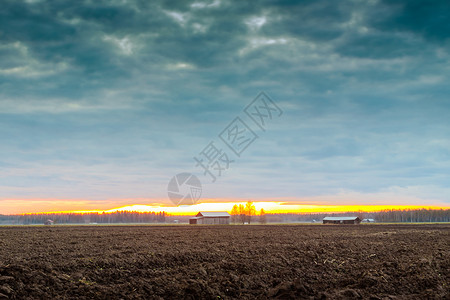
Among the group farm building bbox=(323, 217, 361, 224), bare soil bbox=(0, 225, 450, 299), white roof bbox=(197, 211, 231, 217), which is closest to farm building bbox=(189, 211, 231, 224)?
white roof bbox=(197, 211, 231, 217)

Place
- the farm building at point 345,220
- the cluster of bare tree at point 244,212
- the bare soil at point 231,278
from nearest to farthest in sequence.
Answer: the bare soil at point 231,278, the farm building at point 345,220, the cluster of bare tree at point 244,212

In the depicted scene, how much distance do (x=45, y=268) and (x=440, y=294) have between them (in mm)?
18305

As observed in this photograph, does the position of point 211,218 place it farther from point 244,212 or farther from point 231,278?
point 231,278

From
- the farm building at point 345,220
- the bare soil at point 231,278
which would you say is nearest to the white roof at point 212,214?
the farm building at point 345,220

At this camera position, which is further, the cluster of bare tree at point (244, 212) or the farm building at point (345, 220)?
the cluster of bare tree at point (244, 212)

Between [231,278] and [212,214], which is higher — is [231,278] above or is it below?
above

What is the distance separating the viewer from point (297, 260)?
22.3 m

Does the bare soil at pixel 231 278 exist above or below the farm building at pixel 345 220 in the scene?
above

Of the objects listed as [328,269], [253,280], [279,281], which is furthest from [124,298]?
[328,269]

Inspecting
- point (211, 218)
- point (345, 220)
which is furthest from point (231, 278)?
point (345, 220)

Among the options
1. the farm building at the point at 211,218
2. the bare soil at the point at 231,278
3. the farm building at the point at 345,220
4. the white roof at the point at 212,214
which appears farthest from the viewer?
the white roof at the point at 212,214

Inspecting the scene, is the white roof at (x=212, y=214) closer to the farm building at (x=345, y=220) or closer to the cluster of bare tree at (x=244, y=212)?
the cluster of bare tree at (x=244, y=212)

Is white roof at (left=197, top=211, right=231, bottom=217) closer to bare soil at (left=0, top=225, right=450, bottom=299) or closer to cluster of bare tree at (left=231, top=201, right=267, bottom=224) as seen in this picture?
cluster of bare tree at (left=231, top=201, right=267, bottom=224)

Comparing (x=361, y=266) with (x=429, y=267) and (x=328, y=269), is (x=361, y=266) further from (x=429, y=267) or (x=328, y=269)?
(x=429, y=267)
